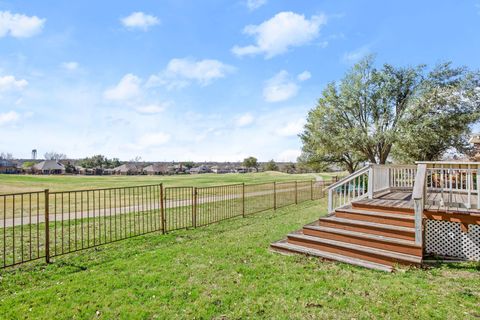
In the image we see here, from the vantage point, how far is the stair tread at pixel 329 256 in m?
5.15

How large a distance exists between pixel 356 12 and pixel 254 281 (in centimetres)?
1263

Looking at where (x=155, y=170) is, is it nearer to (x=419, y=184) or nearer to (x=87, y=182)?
(x=87, y=182)

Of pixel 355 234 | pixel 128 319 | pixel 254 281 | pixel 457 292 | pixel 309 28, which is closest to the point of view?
pixel 128 319

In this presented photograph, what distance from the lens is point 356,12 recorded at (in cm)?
1188

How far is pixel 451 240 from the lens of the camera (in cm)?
605

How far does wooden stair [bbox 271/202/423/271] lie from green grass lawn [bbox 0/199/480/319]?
365 mm

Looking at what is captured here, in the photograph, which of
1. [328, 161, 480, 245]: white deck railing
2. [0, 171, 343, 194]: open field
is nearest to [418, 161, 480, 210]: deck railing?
[328, 161, 480, 245]: white deck railing

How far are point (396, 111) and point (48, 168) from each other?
10724 cm

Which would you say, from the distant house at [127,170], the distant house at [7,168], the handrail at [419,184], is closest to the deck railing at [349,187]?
the handrail at [419,184]

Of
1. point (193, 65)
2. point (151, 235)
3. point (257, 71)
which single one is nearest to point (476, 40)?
point (257, 71)

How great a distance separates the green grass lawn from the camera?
137 inches

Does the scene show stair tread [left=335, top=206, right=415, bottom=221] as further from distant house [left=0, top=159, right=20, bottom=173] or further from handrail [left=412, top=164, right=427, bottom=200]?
distant house [left=0, top=159, right=20, bottom=173]

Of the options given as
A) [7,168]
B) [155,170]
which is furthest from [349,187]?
[7,168]

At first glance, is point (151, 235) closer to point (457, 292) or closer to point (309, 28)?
point (457, 292)
